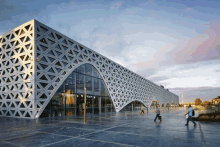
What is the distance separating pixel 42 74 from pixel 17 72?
15.8ft

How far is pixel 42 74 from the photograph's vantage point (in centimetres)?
2233

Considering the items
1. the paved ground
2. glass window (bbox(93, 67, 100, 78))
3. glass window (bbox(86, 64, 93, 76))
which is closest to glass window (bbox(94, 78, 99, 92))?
glass window (bbox(93, 67, 100, 78))

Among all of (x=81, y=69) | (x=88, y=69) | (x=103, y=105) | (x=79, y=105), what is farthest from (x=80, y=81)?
(x=103, y=105)

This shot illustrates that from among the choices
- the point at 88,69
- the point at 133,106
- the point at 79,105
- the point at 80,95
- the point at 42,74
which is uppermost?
the point at 88,69

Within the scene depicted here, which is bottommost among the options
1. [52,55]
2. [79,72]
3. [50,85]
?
[50,85]

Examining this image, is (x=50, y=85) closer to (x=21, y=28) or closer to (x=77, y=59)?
(x=77, y=59)

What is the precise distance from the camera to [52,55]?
24.4 metres

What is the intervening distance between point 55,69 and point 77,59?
19.2ft

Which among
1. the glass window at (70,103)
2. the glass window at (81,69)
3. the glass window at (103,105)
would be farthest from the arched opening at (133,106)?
the glass window at (70,103)

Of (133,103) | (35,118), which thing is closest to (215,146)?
(35,118)

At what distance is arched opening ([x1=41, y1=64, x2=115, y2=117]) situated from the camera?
80.4 ft

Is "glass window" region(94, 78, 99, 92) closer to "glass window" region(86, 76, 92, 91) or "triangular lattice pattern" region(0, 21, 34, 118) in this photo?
"glass window" region(86, 76, 92, 91)

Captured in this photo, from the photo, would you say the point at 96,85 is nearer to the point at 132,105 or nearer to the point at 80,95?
the point at 80,95

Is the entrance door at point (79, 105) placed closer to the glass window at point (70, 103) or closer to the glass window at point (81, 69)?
the glass window at point (70, 103)
